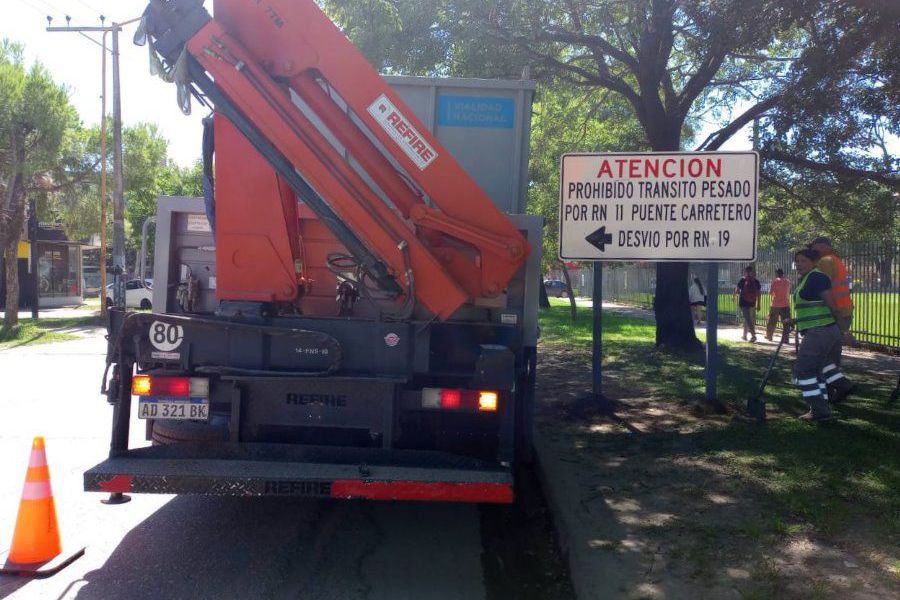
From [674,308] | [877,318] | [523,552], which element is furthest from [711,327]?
[877,318]

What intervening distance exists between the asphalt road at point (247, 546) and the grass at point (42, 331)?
560 inches

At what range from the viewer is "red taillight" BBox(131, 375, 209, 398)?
5027 millimetres

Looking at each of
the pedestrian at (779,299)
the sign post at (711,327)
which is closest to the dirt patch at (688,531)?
the sign post at (711,327)

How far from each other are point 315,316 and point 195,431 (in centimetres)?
107

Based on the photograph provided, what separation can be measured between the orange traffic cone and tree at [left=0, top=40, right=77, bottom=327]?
18.5 m

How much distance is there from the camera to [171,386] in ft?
16.5

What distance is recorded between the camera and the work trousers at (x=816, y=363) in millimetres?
7930

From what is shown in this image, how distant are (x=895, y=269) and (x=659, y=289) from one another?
4334 mm

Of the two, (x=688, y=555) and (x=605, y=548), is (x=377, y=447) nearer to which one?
(x=605, y=548)

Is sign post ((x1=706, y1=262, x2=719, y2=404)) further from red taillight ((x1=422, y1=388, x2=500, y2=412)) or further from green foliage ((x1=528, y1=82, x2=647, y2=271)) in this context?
green foliage ((x1=528, y1=82, x2=647, y2=271))

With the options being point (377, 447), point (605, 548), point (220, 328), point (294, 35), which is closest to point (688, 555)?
point (605, 548)

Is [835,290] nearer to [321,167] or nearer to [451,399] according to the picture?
[451,399]

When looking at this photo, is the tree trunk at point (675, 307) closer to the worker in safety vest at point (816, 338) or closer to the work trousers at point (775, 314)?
the work trousers at point (775, 314)

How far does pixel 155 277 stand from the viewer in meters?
5.80
